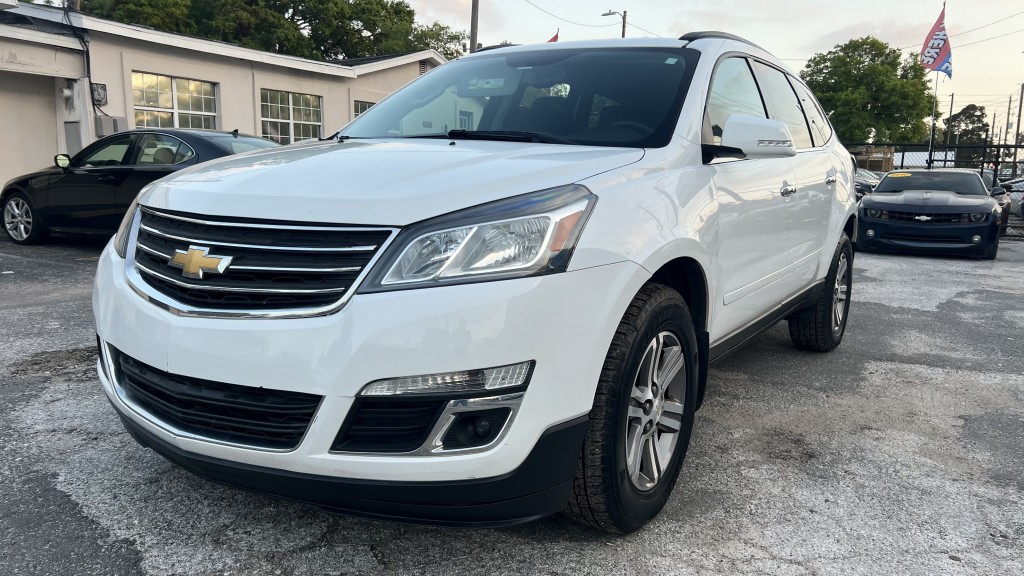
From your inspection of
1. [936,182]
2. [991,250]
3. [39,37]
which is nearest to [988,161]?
[936,182]

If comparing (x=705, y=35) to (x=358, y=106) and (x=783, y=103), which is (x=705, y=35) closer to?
(x=783, y=103)

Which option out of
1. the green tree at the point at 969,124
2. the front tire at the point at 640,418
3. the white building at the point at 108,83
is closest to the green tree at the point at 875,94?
the white building at the point at 108,83

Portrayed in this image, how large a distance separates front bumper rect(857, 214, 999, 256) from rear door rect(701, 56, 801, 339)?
8471 mm

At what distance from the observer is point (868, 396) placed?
13.5 ft

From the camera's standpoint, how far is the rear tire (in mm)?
4738

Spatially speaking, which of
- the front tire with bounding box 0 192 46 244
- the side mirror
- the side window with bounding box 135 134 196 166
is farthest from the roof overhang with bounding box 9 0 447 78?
the side mirror

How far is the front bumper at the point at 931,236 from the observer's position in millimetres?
10852

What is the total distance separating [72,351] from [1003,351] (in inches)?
238

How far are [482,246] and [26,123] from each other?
49.7 ft

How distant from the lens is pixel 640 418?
2.43m

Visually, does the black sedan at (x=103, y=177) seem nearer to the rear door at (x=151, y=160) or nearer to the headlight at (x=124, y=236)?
the rear door at (x=151, y=160)

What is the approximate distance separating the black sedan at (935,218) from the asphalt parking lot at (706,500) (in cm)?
722

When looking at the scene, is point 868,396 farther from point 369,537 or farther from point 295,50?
point 295,50

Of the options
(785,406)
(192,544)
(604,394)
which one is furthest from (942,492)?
(192,544)
